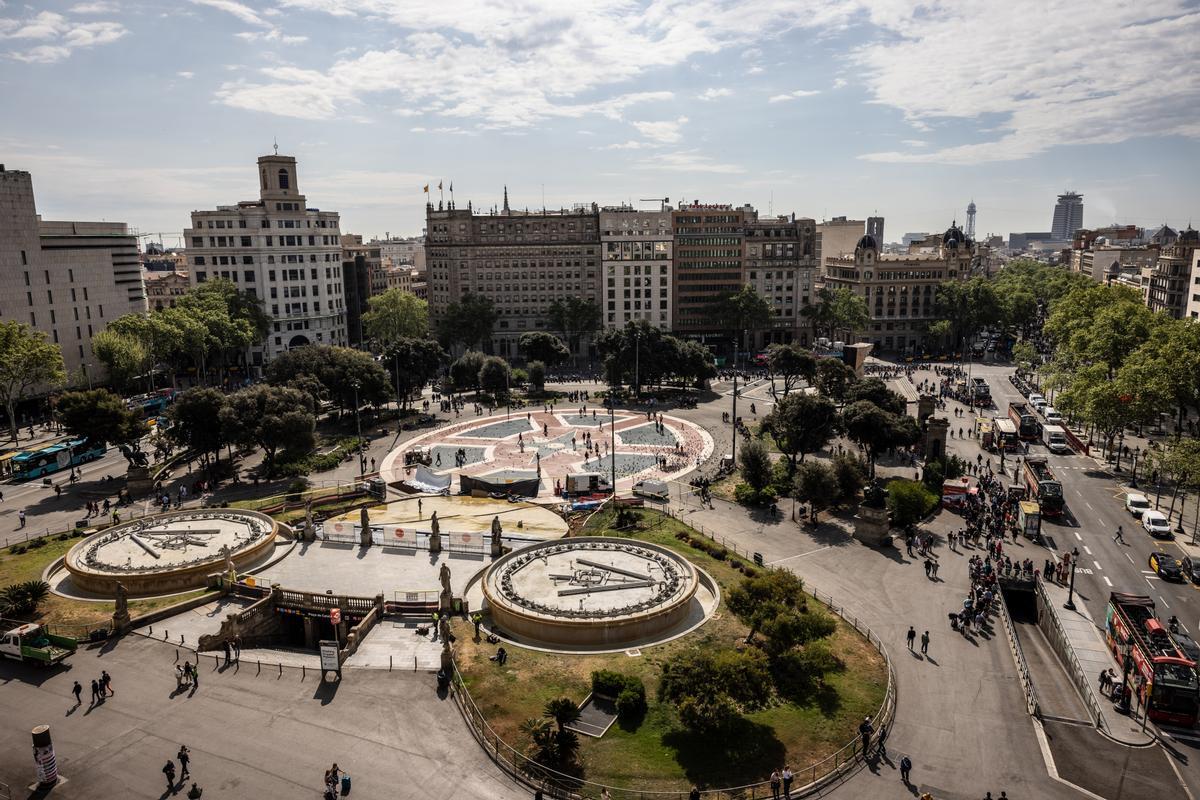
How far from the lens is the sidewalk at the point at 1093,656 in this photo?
3341 cm

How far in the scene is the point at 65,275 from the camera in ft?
315

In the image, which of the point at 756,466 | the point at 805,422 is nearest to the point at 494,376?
the point at 805,422

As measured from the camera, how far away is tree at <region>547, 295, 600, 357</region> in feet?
442

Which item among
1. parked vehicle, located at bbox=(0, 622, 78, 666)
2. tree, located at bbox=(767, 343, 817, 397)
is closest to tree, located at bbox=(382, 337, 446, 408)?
tree, located at bbox=(767, 343, 817, 397)

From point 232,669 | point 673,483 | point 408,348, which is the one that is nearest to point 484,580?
point 232,669

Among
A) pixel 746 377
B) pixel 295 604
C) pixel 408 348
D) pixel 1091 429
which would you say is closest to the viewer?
pixel 295 604

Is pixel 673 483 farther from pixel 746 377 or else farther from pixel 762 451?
pixel 746 377

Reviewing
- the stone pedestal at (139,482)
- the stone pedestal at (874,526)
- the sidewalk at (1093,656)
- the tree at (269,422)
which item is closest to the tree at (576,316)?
the tree at (269,422)

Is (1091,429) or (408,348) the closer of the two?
(1091,429)

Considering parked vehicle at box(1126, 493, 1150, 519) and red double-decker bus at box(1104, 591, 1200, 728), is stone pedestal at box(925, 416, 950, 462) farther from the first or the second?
red double-decker bus at box(1104, 591, 1200, 728)

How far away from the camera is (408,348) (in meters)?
95.5

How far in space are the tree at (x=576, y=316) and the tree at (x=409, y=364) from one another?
41131 millimetres

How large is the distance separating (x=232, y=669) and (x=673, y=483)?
130ft

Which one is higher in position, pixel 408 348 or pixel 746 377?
pixel 408 348
